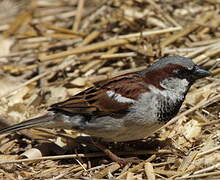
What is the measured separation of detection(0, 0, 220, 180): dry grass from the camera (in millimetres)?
3455

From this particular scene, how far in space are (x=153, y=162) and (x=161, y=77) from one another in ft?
2.05

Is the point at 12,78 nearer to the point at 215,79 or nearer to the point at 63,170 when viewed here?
the point at 63,170

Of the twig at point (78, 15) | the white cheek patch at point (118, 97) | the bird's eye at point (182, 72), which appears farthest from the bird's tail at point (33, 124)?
the twig at point (78, 15)

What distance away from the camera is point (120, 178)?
129 inches

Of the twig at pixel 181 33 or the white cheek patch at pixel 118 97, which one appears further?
the twig at pixel 181 33

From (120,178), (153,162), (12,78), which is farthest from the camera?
(12,78)

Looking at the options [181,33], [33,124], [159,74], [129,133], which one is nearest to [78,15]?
[181,33]

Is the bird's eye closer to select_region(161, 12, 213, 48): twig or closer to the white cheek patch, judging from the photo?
the white cheek patch

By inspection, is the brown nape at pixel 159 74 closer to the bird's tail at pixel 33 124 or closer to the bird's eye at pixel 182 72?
the bird's eye at pixel 182 72

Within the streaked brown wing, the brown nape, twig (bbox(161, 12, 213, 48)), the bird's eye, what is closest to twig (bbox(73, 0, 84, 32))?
twig (bbox(161, 12, 213, 48))

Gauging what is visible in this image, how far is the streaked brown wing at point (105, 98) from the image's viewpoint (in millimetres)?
3441

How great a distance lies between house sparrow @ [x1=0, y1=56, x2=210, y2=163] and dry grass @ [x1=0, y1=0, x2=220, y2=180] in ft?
0.81

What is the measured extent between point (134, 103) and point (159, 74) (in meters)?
0.29

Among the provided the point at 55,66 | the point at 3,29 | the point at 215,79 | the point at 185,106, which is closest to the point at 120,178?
the point at 185,106
